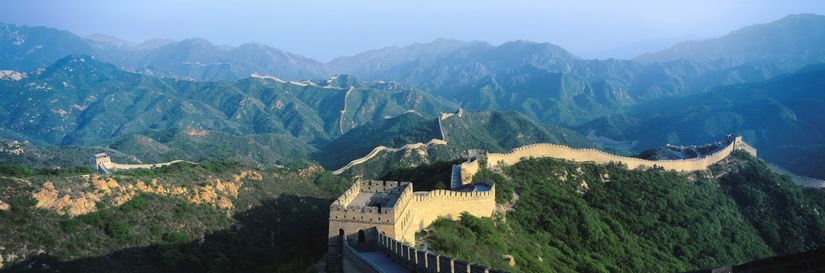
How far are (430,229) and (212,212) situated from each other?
1970cm

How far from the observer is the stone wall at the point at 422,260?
54.1 ft

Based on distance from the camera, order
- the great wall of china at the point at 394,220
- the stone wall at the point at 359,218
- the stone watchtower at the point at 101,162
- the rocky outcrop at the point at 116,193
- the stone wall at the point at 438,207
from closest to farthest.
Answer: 1. the great wall of china at the point at 394,220
2. the stone wall at the point at 359,218
3. the stone wall at the point at 438,207
4. the rocky outcrop at the point at 116,193
5. the stone watchtower at the point at 101,162

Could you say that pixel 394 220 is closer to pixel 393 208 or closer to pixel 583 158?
pixel 393 208

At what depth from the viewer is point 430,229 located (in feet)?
103

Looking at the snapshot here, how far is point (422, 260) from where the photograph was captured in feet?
63.9

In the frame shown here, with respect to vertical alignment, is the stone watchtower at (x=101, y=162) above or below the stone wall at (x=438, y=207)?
below

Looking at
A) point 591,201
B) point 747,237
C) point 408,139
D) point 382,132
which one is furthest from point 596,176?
point 382,132

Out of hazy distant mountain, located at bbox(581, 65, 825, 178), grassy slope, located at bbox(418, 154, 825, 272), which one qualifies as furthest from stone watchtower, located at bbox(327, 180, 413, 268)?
hazy distant mountain, located at bbox(581, 65, 825, 178)

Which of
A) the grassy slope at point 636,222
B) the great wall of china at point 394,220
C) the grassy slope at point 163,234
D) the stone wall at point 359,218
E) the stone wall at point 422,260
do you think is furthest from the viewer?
the grassy slope at point 636,222

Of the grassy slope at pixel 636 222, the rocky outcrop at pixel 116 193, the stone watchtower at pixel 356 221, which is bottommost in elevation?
the grassy slope at pixel 636 222

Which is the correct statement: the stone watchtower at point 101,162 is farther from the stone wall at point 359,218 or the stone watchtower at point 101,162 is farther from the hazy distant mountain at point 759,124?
the hazy distant mountain at point 759,124

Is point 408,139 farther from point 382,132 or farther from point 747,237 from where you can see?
point 747,237

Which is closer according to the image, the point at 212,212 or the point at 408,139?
the point at 212,212

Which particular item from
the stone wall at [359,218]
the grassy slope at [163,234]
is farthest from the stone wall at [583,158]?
the stone wall at [359,218]
